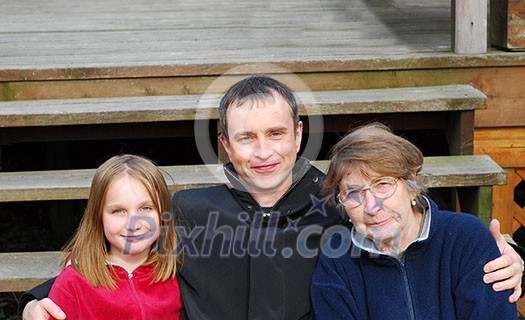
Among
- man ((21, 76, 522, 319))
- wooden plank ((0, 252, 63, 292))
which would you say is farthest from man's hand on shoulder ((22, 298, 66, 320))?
wooden plank ((0, 252, 63, 292))

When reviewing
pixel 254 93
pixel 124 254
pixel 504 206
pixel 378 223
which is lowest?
pixel 504 206

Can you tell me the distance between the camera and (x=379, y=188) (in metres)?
2.32

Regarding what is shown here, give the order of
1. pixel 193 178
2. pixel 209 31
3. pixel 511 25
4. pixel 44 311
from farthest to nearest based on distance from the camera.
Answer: pixel 209 31 → pixel 511 25 → pixel 193 178 → pixel 44 311

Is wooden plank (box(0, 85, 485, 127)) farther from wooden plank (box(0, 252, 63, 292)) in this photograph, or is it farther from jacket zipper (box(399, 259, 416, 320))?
jacket zipper (box(399, 259, 416, 320))

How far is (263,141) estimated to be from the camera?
2406mm

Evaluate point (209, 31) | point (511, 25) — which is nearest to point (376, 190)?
point (511, 25)

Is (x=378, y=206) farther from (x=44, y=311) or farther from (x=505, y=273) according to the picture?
(x=44, y=311)

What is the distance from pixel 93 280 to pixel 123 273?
→ 0.09 metres

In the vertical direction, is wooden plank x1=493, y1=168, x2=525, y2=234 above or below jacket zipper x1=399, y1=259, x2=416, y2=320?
below

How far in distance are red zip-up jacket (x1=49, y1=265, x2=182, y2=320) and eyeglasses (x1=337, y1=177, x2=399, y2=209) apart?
630 mm

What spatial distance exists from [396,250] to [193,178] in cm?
112

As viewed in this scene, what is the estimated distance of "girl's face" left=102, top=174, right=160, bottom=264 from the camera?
2.44 m

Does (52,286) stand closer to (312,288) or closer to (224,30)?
(312,288)

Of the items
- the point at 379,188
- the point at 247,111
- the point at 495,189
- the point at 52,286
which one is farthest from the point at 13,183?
the point at 495,189
